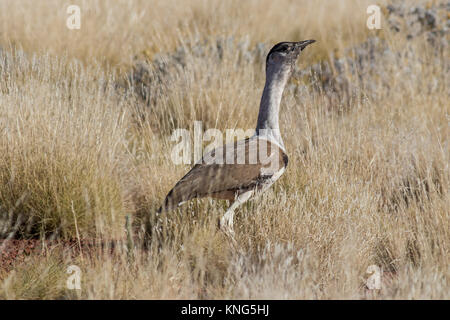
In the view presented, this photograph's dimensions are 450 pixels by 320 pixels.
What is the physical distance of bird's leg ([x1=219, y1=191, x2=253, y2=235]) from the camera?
4664 mm

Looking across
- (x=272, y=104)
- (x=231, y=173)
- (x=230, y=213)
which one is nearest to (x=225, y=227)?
(x=230, y=213)

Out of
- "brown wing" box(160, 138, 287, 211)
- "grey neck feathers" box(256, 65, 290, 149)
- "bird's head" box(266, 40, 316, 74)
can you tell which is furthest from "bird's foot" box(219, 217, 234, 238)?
"bird's head" box(266, 40, 316, 74)

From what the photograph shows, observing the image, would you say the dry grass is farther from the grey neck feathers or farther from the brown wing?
the grey neck feathers

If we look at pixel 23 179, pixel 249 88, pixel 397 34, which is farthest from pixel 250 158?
pixel 397 34

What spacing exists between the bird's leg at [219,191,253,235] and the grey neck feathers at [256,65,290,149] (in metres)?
0.53

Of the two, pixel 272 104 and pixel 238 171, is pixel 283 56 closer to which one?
pixel 272 104

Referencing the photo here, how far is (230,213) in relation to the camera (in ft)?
15.5

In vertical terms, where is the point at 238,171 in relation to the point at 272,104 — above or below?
below

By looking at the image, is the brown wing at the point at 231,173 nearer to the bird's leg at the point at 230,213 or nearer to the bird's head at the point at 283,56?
the bird's leg at the point at 230,213

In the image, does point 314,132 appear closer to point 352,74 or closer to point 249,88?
point 249,88

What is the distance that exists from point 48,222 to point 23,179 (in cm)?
42

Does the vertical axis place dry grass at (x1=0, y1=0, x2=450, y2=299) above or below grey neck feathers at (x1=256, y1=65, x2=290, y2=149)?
below

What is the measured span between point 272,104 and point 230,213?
970 millimetres

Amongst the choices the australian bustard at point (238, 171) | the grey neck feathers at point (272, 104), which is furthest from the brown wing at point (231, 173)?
the grey neck feathers at point (272, 104)
